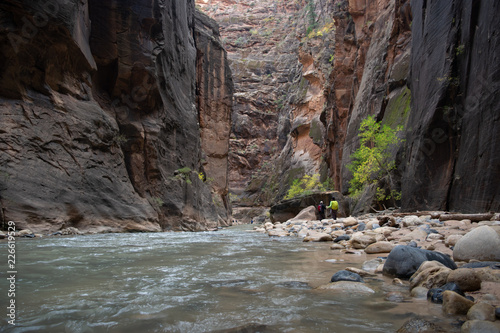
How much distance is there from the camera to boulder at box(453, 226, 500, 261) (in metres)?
2.98

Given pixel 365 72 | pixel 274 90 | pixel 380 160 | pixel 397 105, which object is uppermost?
pixel 274 90

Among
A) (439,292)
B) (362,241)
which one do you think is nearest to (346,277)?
(439,292)

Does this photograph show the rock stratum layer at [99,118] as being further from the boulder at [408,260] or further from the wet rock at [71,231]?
the boulder at [408,260]

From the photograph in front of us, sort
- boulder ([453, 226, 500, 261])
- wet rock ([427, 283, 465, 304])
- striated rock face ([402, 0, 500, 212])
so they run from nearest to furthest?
wet rock ([427, 283, 465, 304]), boulder ([453, 226, 500, 261]), striated rock face ([402, 0, 500, 212])

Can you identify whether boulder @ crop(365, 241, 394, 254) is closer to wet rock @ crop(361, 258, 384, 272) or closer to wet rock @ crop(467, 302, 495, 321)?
wet rock @ crop(361, 258, 384, 272)

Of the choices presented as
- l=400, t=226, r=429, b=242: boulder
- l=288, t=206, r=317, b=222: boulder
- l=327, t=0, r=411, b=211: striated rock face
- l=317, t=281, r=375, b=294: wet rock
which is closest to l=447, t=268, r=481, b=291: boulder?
l=317, t=281, r=375, b=294: wet rock

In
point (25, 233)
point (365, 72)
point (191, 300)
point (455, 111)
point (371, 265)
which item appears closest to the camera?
point (191, 300)

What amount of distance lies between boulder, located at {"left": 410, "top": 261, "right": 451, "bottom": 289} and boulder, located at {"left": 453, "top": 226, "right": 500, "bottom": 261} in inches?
28.8

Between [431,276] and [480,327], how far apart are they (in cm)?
103

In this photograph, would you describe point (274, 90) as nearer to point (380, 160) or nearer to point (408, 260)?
point (380, 160)

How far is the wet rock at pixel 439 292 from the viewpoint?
214cm

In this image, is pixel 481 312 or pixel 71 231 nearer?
pixel 481 312

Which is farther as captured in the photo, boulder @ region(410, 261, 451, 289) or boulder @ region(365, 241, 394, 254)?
boulder @ region(365, 241, 394, 254)

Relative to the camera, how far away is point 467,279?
2252 mm
